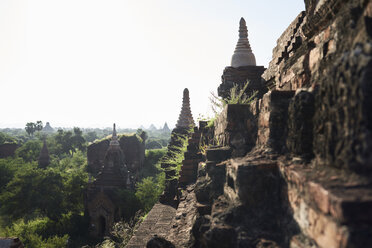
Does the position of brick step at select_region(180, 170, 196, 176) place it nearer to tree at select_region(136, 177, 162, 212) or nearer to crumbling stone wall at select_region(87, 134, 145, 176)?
tree at select_region(136, 177, 162, 212)

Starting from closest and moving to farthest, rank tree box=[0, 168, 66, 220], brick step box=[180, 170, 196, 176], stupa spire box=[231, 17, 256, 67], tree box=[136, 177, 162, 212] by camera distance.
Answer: brick step box=[180, 170, 196, 176], stupa spire box=[231, 17, 256, 67], tree box=[136, 177, 162, 212], tree box=[0, 168, 66, 220]

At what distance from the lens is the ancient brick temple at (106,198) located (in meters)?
17.8

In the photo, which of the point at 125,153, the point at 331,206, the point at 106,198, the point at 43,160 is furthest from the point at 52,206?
the point at 331,206

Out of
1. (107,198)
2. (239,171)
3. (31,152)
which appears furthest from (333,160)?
(31,152)

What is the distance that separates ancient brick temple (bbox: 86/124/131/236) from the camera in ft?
58.4

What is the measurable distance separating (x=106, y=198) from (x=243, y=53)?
558 inches

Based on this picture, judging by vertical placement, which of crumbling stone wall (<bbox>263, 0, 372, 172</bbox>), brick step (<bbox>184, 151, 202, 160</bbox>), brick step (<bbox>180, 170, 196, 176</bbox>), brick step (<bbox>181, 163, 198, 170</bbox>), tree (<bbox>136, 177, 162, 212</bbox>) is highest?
crumbling stone wall (<bbox>263, 0, 372, 172</bbox>)

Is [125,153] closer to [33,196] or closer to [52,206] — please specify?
[33,196]

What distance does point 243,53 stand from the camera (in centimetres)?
789

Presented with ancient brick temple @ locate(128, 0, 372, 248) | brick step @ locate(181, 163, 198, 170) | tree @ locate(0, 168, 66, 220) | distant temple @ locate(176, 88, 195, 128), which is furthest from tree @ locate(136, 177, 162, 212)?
ancient brick temple @ locate(128, 0, 372, 248)

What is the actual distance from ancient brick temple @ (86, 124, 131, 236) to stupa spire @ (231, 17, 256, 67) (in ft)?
45.6

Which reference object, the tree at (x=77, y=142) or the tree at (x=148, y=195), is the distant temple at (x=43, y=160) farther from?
the tree at (x=77, y=142)

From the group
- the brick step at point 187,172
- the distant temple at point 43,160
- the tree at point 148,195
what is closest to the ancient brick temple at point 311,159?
the brick step at point 187,172

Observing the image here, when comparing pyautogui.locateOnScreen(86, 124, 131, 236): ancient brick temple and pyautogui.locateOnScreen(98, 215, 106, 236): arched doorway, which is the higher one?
pyautogui.locateOnScreen(86, 124, 131, 236): ancient brick temple
